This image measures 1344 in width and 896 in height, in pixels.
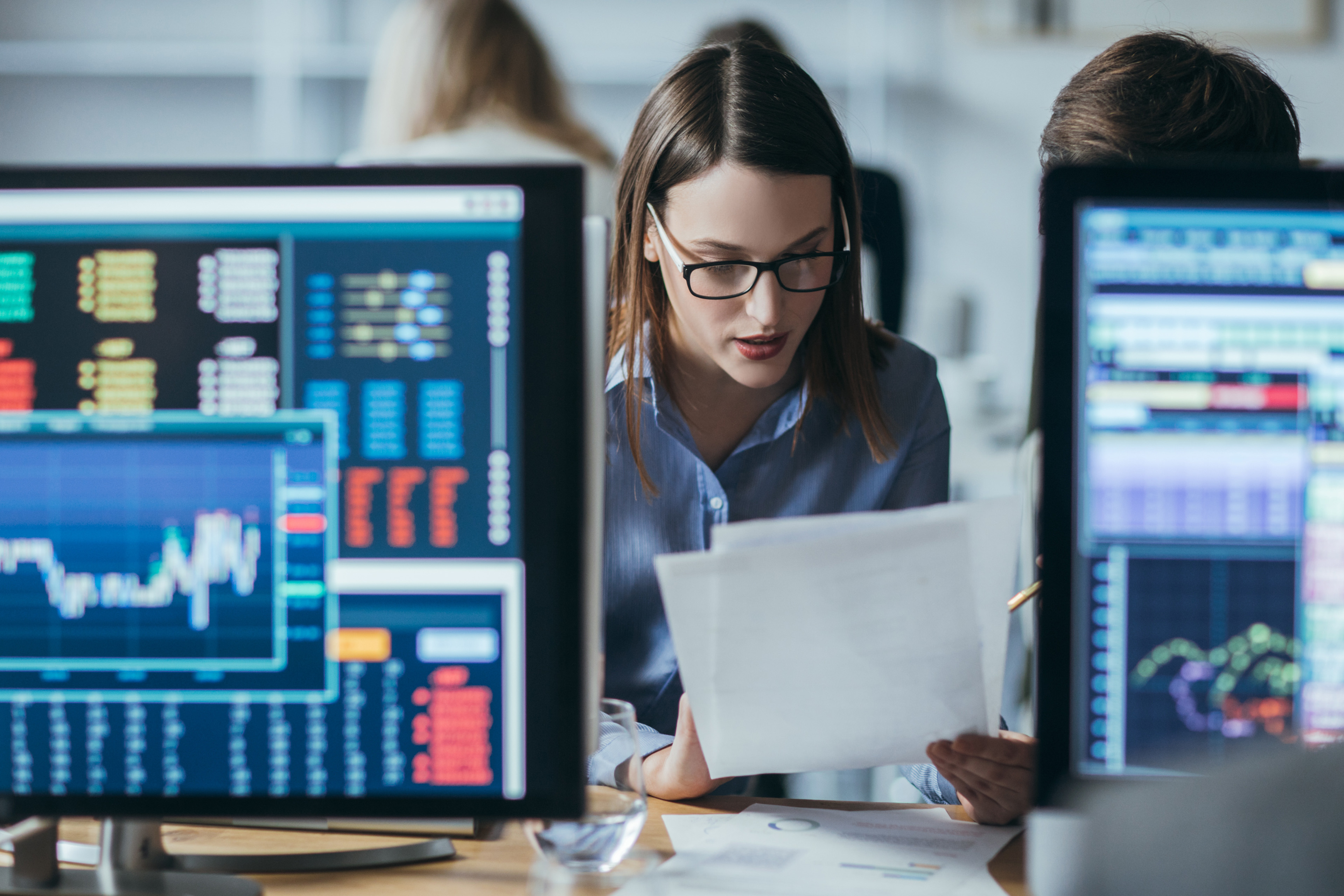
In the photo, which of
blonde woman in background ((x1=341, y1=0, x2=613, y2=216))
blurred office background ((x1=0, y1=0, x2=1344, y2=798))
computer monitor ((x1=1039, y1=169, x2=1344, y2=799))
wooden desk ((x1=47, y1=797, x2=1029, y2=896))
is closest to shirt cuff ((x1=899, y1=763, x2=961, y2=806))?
wooden desk ((x1=47, y1=797, x2=1029, y2=896))

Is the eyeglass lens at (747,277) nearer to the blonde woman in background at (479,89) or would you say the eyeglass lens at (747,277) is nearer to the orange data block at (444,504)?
the orange data block at (444,504)

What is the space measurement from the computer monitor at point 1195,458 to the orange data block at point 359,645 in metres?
0.35

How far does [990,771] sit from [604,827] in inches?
10.1

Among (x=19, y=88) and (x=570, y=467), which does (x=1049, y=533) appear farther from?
(x=19, y=88)

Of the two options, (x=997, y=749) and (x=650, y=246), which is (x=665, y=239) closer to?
(x=650, y=246)

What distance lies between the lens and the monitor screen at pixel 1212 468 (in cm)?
57

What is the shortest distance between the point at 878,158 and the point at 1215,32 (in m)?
0.99

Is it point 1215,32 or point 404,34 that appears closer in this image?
point 404,34

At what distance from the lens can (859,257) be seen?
109 centimetres

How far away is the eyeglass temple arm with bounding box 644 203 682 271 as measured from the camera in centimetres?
105

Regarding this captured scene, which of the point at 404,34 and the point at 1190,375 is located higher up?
the point at 404,34

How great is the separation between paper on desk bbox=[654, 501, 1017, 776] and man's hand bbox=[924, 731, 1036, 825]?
1 centimetres

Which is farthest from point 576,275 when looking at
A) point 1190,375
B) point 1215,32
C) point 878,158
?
point 1215,32

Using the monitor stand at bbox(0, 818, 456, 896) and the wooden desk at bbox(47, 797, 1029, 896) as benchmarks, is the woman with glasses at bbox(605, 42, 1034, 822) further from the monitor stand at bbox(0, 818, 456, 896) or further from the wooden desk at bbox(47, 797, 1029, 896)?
the monitor stand at bbox(0, 818, 456, 896)
